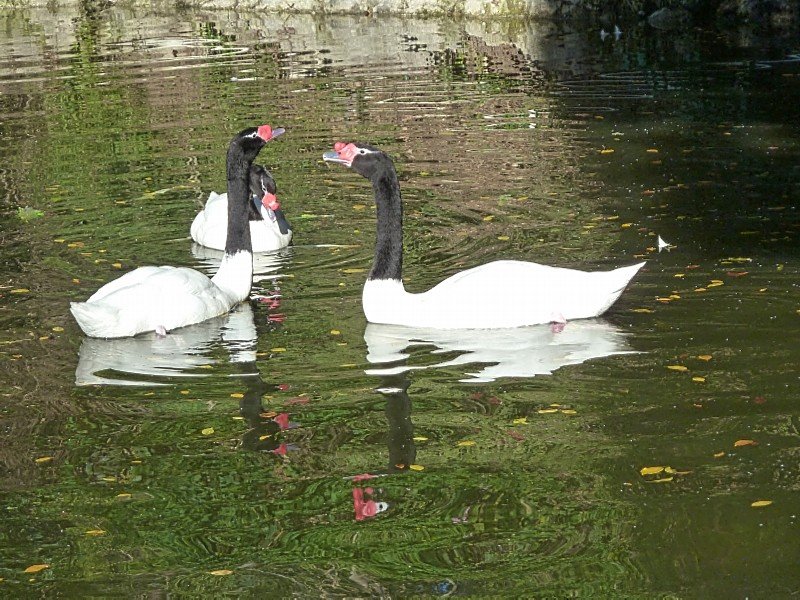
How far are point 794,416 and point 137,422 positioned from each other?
12.9 ft

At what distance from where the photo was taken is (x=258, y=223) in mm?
Result: 12797

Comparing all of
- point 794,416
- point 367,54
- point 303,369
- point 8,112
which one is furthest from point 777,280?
point 367,54

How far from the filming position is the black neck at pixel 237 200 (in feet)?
37.4

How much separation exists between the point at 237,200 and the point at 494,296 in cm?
284

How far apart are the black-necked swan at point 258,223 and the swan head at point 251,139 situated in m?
0.89

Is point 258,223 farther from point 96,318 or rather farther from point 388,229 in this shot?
point 96,318

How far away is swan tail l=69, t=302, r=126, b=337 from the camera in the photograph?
985cm

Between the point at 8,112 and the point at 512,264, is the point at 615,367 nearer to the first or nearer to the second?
the point at 512,264

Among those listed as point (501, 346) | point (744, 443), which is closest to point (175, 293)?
point (501, 346)

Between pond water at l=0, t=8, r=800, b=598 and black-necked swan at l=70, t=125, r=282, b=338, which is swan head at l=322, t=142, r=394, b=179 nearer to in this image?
pond water at l=0, t=8, r=800, b=598

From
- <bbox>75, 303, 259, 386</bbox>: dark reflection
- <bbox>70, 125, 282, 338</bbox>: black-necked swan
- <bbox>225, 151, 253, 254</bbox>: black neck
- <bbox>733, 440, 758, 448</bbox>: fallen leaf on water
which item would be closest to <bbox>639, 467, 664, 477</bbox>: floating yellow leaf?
<bbox>733, 440, 758, 448</bbox>: fallen leaf on water

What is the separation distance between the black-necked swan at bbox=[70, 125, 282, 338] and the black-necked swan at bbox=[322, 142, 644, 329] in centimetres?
130

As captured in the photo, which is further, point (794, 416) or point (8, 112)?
point (8, 112)

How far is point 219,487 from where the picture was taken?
7.55 m
